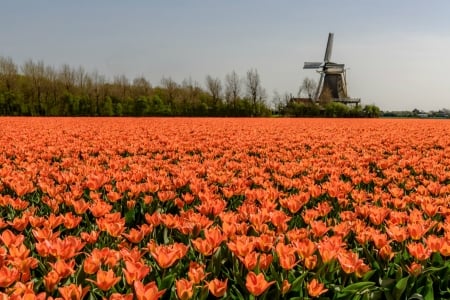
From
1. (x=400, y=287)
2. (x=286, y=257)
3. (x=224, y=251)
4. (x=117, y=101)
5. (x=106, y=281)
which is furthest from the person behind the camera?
(x=117, y=101)

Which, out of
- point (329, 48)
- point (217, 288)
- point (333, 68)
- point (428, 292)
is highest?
point (329, 48)

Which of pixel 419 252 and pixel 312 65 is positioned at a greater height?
pixel 312 65

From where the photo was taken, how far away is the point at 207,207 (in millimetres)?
3225

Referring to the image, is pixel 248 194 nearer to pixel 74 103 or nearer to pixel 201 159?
pixel 201 159

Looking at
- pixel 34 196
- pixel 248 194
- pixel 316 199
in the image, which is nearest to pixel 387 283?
pixel 248 194

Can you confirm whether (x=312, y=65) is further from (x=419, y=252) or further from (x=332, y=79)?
(x=419, y=252)

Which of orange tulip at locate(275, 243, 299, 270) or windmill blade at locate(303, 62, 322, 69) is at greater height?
windmill blade at locate(303, 62, 322, 69)

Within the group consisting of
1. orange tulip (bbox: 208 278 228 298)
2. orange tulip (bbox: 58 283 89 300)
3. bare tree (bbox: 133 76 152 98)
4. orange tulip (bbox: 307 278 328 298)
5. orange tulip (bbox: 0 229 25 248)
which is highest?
bare tree (bbox: 133 76 152 98)

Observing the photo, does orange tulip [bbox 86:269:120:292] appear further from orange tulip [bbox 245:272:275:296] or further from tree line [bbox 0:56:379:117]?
tree line [bbox 0:56:379:117]

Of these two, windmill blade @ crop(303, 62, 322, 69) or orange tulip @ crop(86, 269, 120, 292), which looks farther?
windmill blade @ crop(303, 62, 322, 69)

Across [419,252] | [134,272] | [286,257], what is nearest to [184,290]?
[134,272]

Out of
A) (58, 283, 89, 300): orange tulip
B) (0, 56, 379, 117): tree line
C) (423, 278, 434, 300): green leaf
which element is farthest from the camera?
(0, 56, 379, 117): tree line

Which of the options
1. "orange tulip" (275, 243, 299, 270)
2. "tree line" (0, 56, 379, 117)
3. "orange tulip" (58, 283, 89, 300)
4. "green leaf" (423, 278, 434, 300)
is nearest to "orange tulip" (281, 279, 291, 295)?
"orange tulip" (275, 243, 299, 270)

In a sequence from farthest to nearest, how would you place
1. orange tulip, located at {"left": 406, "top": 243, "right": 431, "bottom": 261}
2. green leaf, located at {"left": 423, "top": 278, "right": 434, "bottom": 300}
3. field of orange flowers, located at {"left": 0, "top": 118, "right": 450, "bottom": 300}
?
orange tulip, located at {"left": 406, "top": 243, "right": 431, "bottom": 261} → green leaf, located at {"left": 423, "top": 278, "right": 434, "bottom": 300} → field of orange flowers, located at {"left": 0, "top": 118, "right": 450, "bottom": 300}
